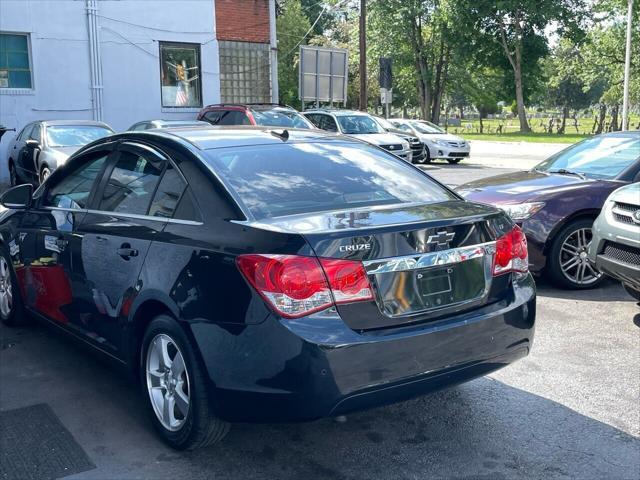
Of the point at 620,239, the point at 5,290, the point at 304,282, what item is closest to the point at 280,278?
the point at 304,282

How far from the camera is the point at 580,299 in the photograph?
662 cm

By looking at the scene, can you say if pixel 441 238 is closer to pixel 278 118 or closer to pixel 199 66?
pixel 278 118

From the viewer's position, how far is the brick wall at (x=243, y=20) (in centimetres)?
2214

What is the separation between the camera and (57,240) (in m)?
4.74

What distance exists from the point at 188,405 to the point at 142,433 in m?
0.57

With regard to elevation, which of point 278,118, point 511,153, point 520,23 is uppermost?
point 520,23

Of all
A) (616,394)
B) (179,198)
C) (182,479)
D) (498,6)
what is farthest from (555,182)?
(498,6)

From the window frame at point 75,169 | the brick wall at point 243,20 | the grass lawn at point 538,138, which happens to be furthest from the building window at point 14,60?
the grass lawn at point 538,138

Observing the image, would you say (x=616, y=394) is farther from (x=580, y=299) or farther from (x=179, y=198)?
(x=179, y=198)

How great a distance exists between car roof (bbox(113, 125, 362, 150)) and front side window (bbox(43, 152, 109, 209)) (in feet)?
0.81

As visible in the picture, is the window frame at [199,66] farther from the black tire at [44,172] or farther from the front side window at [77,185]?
the front side window at [77,185]

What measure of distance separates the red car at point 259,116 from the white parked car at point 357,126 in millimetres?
2216

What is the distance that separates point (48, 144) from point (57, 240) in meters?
9.30

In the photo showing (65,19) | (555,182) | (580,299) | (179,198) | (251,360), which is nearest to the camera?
(251,360)
